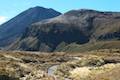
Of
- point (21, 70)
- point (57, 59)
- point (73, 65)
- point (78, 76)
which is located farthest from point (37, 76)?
point (57, 59)

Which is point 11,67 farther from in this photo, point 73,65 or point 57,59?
point 57,59

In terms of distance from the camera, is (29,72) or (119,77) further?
(29,72)

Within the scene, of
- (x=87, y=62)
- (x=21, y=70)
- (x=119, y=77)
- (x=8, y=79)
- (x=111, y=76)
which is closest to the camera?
(x=119, y=77)

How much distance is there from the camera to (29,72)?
6888cm

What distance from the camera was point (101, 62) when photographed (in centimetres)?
11488

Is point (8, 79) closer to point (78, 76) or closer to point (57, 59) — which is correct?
point (78, 76)

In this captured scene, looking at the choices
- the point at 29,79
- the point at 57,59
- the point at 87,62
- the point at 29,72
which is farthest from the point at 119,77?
the point at 57,59

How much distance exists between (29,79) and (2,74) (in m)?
4.33

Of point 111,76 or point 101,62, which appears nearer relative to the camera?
point 111,76

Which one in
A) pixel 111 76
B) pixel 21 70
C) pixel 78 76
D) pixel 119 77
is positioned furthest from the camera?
pixel 78 76

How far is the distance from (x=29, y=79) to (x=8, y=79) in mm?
3444

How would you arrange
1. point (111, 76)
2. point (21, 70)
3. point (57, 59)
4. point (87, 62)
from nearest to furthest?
1. point (111, 76)
2. point (21, 70)
3. point (87, 62)
4. point (57, 59)

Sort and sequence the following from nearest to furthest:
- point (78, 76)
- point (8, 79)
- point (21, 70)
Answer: point (8, 79) < point (21, 70) < point (78, 76)

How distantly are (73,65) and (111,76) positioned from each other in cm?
5302
